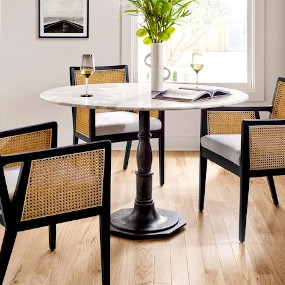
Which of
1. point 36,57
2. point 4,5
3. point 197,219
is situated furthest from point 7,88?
point 197,219

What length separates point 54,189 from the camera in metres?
2.45

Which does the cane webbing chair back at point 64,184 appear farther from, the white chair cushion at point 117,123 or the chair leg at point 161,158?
the chair leg at point 161,158

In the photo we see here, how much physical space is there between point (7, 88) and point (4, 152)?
8.84ft

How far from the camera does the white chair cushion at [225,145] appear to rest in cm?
325

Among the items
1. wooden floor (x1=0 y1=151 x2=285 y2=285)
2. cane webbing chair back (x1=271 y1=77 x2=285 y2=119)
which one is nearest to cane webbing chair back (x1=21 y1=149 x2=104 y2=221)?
wooden floor (x1=0 y1=151 x2=285 y2=285)

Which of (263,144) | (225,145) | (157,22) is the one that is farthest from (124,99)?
(263,144)

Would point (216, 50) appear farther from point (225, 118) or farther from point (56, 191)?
point (56, 191)

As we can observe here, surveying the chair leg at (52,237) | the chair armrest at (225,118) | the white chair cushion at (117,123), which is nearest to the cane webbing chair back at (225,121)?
the chair armrest at (225,118)

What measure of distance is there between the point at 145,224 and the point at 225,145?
614 mm

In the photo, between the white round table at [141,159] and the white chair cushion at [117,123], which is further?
the white chair cushion at [117,123]

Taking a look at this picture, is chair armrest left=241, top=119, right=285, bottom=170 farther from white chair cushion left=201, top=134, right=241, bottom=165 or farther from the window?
the window

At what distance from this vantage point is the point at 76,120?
4301mm

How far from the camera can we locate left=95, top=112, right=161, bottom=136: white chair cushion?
398 cm

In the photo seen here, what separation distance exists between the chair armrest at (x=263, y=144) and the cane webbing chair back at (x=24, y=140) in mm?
977
